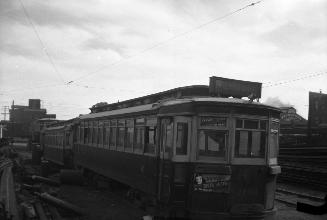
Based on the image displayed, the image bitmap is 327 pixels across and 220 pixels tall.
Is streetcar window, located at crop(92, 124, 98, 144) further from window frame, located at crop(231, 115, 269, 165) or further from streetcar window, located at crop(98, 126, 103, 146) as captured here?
window frame, located at crop(231, 115, 269, 165)

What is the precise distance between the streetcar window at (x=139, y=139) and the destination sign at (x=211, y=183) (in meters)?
2.59

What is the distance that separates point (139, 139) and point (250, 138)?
3.25 m

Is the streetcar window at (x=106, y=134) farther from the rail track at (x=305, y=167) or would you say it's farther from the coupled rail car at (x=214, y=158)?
the rail track at (x=305, y=167)

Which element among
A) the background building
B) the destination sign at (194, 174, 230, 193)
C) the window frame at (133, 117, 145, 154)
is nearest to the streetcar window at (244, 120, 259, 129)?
the destination sign at (194, 174, 230, 193)

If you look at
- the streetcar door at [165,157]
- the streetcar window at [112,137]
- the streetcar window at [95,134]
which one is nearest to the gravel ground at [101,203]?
the streetcar window at [112,137]

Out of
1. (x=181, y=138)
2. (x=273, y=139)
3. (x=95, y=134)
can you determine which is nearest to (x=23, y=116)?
(x=95, y=134)

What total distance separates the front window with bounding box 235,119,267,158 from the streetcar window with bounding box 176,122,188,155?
3.43 feet

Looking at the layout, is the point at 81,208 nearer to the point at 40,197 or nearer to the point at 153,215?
the point at 40,197

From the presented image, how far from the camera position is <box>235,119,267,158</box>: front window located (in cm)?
893

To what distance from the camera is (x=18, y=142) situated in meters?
71.3

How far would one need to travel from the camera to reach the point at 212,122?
348 inches

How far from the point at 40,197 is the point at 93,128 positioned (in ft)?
11.6

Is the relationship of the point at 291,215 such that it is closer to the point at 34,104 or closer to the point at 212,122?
the point at 212,122

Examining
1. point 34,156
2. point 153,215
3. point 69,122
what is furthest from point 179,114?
point 34,156
